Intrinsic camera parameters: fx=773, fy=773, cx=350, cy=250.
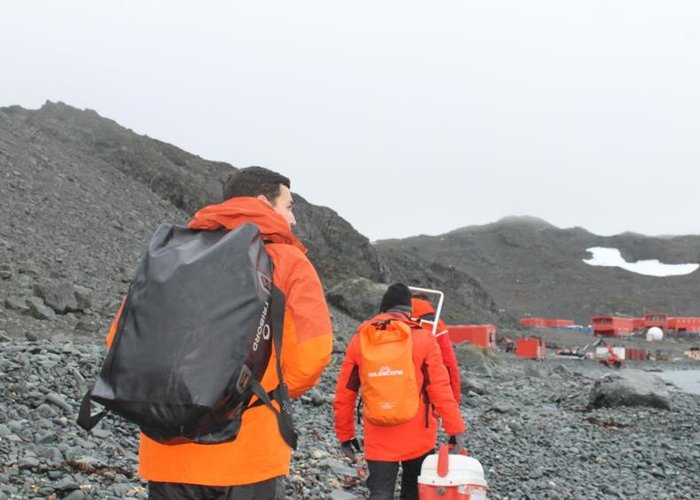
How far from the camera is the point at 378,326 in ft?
17.1

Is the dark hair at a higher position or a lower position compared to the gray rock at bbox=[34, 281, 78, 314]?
higher

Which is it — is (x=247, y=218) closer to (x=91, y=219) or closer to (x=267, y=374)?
(x=267, y=374)

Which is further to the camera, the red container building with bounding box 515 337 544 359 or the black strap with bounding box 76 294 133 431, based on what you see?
the red container building with bounding box 515 337 544 359

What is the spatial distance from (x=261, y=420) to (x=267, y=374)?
0.17 meters

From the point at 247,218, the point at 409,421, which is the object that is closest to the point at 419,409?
the point at 409,421

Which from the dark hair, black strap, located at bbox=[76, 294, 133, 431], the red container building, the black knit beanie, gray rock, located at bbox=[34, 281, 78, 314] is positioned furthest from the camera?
the red container building

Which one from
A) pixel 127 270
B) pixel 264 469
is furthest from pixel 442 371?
pixel 127 270

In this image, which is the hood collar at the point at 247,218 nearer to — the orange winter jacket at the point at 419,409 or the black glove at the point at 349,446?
the orange winter jacket at the point at 419,409

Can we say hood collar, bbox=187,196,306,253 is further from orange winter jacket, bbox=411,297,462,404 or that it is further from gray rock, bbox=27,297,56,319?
gray rock, bbox=27,297,56,319

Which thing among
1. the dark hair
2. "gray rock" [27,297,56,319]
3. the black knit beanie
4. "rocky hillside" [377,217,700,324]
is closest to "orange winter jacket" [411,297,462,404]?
the black knit beanie

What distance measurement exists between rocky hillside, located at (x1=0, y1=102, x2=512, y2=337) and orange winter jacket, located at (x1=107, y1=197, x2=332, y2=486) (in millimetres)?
10981

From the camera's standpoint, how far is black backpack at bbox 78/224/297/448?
2525 mm

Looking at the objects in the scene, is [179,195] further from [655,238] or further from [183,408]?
[655,238]

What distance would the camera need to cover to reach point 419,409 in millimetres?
5281
